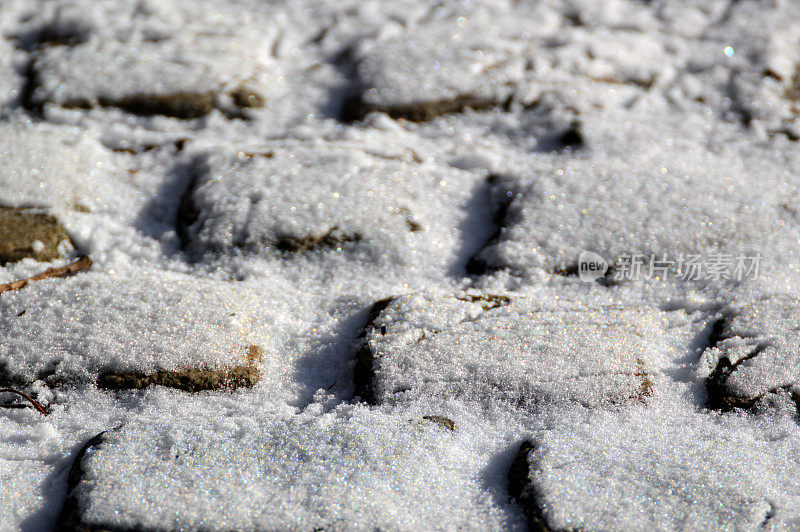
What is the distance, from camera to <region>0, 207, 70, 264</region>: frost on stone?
1.62 metres

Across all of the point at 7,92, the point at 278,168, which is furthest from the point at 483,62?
the point at 7,92

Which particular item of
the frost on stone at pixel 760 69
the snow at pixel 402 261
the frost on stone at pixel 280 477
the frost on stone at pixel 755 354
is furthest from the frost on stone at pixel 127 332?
the frost on stone at pixel 760 69

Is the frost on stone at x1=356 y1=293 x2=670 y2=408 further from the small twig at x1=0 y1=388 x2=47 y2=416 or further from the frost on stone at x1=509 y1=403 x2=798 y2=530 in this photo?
the small twig at x1=0 y1=388 x2=47 y2=416

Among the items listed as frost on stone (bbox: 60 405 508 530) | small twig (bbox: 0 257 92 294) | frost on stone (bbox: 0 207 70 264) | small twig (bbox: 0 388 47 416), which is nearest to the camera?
frost on stone (bbox: 60 405 508 530)

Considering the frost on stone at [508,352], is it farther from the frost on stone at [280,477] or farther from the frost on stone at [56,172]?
the frost on stone at [56,172]

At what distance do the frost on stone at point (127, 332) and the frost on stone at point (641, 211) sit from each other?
2.12 feet

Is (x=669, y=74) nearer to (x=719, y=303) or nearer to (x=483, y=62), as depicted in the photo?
(x=483, y=62)

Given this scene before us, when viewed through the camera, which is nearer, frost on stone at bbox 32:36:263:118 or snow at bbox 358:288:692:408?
snow at bbox 358:288:692:408

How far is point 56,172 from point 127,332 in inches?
27.6

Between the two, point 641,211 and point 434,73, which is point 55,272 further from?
point 641,211

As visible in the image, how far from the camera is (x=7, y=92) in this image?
7.12ft

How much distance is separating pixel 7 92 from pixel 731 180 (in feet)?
7.44

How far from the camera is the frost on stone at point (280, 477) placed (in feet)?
3.51

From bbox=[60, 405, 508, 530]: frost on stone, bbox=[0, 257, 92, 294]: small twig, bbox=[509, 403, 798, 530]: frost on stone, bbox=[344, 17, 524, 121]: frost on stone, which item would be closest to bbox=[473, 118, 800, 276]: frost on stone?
bbox=[344, 17, 524, 121]: frost on stone
